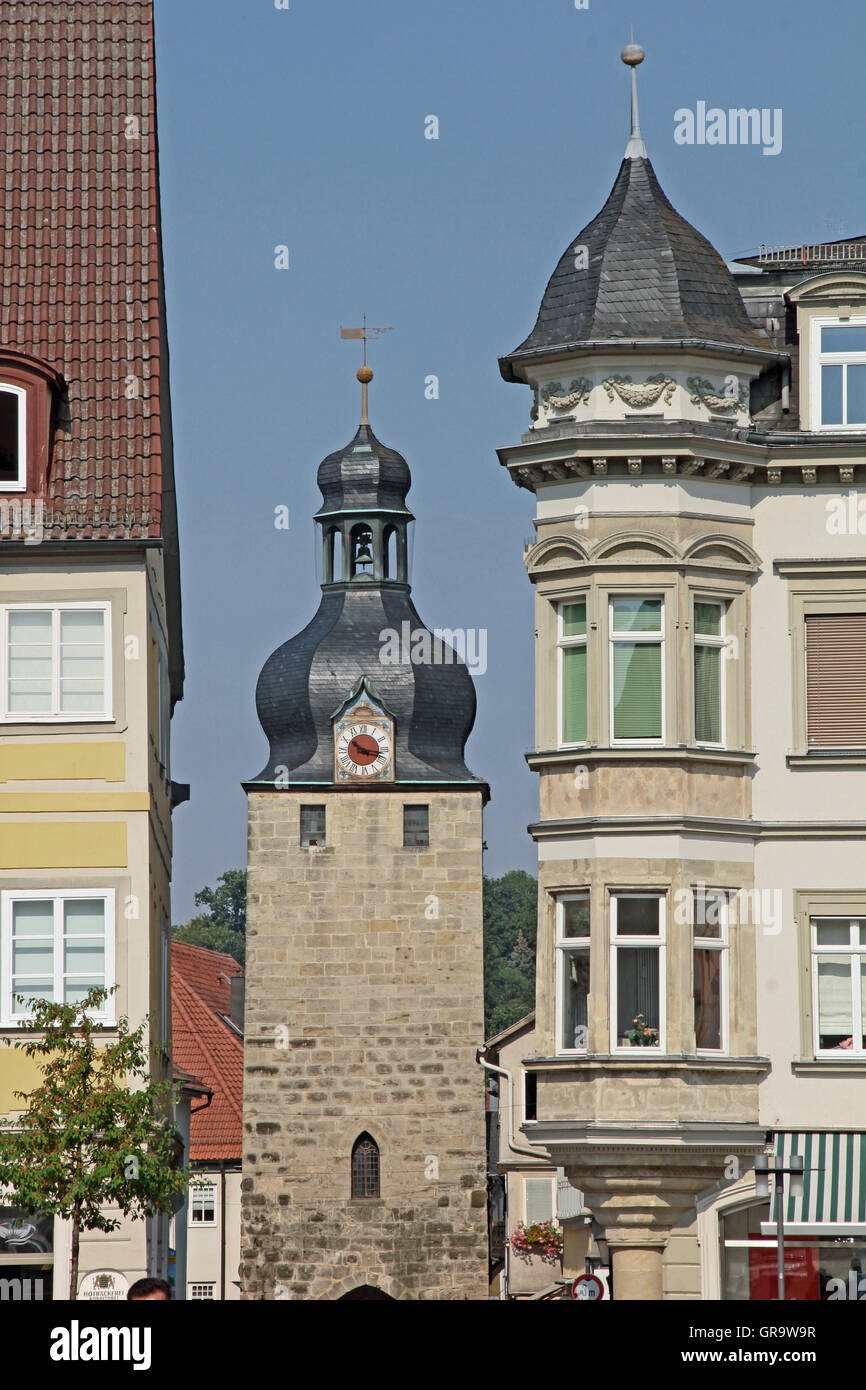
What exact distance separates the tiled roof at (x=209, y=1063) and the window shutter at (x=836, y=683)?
3911 centimetres

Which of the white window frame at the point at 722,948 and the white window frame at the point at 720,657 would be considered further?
the white window frame at the point at 720,657

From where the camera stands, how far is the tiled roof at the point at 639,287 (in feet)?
88.4

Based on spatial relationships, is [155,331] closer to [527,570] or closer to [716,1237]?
[527,570]

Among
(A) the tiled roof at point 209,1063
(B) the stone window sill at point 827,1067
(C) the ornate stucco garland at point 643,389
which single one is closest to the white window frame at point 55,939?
(B) the stone window sill at point 827,1067

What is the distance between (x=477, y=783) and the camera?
210ft

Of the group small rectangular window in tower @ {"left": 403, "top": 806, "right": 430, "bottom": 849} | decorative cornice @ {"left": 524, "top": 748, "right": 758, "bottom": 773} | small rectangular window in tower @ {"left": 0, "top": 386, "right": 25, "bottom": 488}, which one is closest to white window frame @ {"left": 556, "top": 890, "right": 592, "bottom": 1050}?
decorative cornice @ {"left": 524, "top": 748, "right": 758, "bottom": 773}

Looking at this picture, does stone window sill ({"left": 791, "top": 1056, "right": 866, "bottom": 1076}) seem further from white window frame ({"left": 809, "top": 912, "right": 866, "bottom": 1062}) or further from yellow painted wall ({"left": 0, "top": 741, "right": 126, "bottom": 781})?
yellow painted wall ({"left": 0, "top": 741, "right": 126, "bottom": 781})

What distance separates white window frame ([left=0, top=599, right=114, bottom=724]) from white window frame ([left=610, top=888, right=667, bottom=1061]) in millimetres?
6430

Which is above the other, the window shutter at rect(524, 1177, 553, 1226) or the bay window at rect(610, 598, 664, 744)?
the bay window at rect(610, 598, 664, 744)

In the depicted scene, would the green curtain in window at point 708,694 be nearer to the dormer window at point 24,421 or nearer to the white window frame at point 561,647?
the white window frame at point 561,647

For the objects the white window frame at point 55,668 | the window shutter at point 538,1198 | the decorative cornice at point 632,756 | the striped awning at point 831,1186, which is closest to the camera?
the striped awning at point 831,1186

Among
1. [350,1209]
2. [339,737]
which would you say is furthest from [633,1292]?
[339,737]

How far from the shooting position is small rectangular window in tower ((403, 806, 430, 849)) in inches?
2502
